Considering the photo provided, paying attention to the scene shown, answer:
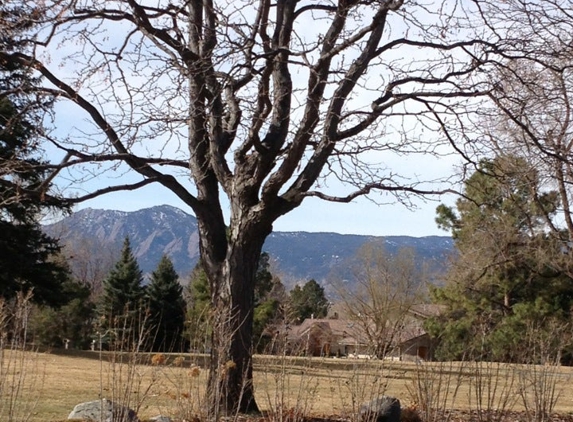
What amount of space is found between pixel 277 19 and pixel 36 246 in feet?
49.5

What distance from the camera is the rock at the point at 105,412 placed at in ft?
18.4

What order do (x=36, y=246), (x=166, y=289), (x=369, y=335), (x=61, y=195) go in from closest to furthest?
(x=369, y=335)
(x=61, y=195)
(x=36, y=246)
(x=166, y=289)

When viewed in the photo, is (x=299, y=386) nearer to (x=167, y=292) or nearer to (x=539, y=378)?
(x=539, y=378)

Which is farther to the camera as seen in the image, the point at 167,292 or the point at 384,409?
the point at 167,292

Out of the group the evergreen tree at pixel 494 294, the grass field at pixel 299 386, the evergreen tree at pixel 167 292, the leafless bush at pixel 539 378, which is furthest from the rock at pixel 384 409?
the evergreen tree at pixel 167 292

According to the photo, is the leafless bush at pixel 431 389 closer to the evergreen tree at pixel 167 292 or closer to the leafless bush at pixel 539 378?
the leafless bush at pixel 539 378

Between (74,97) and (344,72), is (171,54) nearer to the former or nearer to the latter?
(74,97)

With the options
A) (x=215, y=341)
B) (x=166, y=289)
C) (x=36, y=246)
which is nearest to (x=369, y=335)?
(x=215, y=341)

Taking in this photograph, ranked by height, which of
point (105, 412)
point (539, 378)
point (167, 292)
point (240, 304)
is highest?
point (167, 292)

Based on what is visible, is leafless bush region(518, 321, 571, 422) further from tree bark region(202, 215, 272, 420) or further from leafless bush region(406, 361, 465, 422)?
tree bark region(202, 215, 272, 420)

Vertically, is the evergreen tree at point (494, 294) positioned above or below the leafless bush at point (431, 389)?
above

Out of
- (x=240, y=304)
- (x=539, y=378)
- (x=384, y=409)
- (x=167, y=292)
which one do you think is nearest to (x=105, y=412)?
(x=240, y=304)

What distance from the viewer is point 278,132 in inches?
318

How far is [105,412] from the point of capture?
5934mm
